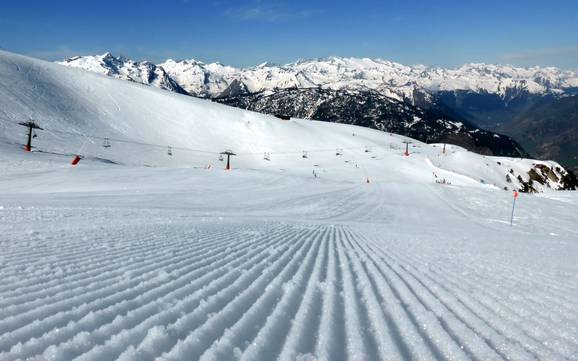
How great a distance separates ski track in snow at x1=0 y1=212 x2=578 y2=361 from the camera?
3.79 m

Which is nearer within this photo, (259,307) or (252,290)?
(259,307)

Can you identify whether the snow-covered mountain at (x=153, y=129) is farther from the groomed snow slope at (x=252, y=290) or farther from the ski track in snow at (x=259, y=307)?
the ski track in snow at (x=259, y=307)

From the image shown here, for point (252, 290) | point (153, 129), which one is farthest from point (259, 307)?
point (153, 129)

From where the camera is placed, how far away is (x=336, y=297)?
5.86 m

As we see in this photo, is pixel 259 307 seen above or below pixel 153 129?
below

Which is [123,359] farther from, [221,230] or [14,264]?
[221,230]

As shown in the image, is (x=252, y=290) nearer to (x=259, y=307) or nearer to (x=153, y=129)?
(x=259, y=307)

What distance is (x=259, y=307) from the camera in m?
5.01

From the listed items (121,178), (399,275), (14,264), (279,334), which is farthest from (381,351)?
(121,178)

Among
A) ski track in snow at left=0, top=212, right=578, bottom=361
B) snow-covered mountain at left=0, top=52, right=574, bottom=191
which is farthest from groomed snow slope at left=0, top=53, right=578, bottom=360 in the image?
snow-covered mountain at left=0, top=52, right=574, bottom=191

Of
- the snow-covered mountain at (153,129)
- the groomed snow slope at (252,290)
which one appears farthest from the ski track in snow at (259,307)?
the snow-covered mountain at (153,129)

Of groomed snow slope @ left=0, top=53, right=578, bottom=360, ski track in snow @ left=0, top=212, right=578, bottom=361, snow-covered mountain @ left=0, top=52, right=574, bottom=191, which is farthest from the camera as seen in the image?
snow-covered mountain @ left=0, top=52, right=574, bottom=191

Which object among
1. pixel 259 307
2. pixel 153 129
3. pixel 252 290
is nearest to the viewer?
pixel 259 307

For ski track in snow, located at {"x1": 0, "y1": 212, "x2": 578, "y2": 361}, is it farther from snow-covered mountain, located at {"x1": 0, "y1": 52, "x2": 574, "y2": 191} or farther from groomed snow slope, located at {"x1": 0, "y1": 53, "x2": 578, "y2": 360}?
snow-covered mountain, located at {"x1": 0, "y1": 52, "x2": 574, "y2": 191}
